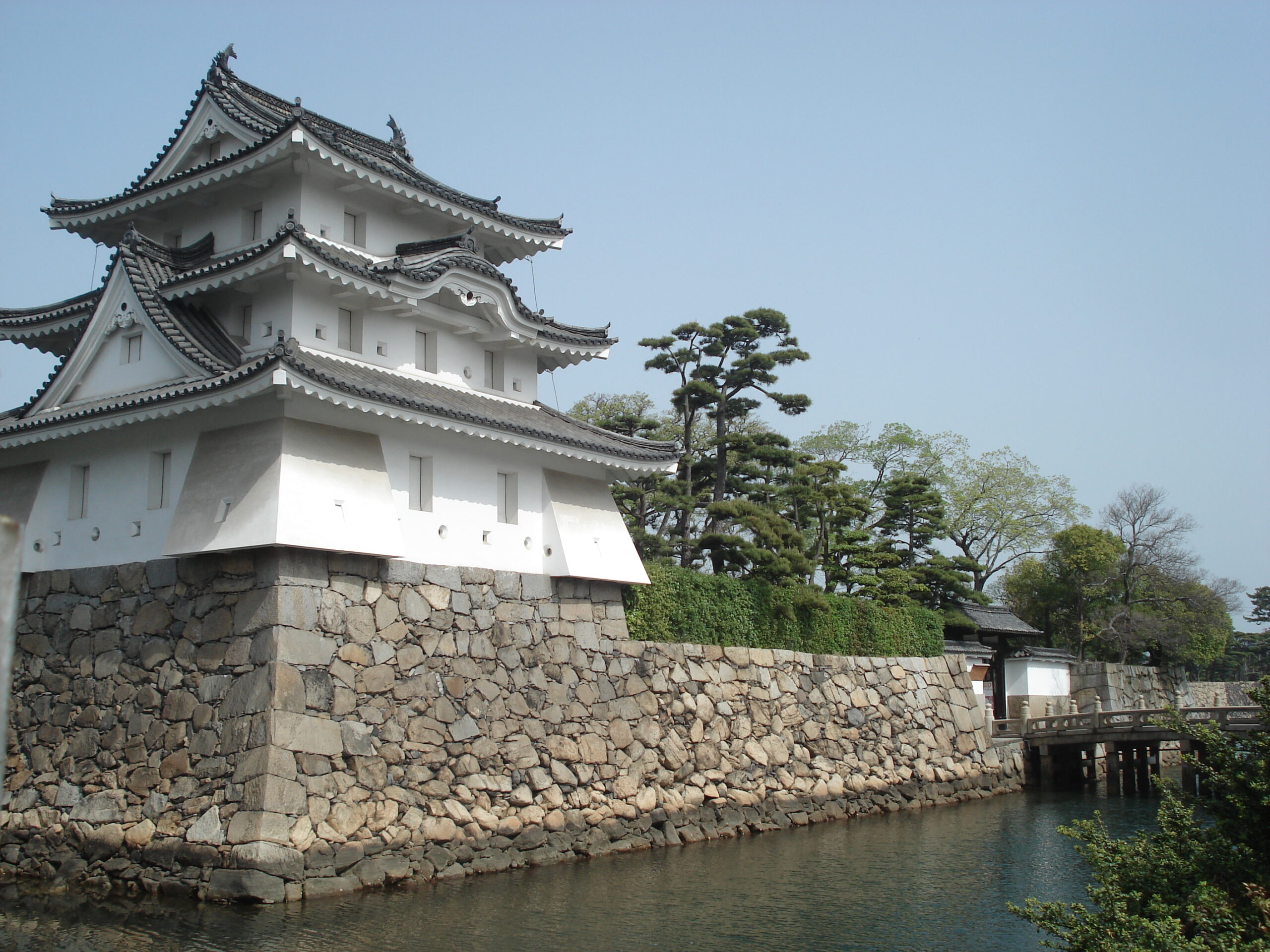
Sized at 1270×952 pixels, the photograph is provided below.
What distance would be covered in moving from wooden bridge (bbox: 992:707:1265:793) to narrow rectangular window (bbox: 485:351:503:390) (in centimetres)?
1567

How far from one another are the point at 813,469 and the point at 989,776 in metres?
8.05

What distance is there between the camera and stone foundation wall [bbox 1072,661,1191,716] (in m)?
32.6

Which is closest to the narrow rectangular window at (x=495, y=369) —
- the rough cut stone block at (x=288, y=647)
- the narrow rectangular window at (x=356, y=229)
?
the narrow rectangular window at (x=356, y=229)

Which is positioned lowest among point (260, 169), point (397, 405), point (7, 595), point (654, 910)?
point (654, 910)

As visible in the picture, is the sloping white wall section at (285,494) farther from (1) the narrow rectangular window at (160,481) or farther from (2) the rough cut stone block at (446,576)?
(2) the rough cut stone block at (446,576)

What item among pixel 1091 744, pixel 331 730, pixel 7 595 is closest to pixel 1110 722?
pixel 1091 744

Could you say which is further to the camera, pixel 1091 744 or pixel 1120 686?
pixel 1120 686

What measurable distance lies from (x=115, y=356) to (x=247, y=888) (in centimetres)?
709

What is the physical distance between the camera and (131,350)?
14.1m

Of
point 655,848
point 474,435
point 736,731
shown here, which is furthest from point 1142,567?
point 474,435

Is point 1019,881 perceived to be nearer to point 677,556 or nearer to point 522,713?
point 522,713

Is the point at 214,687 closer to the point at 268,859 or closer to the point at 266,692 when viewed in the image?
the point at 266,692

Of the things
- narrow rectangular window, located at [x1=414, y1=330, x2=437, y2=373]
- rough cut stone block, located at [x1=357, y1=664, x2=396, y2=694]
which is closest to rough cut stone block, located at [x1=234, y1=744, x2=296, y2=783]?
rough cut stone block, located at [x1=357, y1=664, x2=396, y2=694]

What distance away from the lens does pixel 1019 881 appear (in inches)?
563
